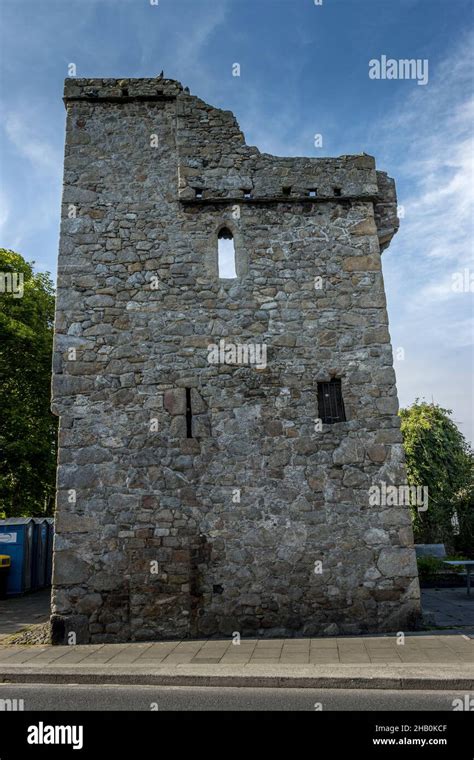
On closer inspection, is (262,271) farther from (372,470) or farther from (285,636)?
(285,636)

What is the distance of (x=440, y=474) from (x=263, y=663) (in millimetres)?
13336

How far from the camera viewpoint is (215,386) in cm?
807

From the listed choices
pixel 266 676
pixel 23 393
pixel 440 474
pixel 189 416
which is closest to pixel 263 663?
pixel 266 676

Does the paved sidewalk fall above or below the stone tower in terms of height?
below

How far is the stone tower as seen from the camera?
7355mm

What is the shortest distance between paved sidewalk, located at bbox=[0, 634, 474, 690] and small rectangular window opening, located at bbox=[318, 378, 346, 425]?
3092mm

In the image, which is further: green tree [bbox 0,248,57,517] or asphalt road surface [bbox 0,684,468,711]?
green tree [bbox 0,248,57,517]

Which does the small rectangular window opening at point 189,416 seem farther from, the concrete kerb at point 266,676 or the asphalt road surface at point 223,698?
the asphalt road surface at point 223,698

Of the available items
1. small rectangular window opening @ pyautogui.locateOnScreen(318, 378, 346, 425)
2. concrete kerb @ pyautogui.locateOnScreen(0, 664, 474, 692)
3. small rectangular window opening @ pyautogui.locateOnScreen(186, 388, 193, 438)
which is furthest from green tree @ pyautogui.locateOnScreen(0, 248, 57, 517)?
small rectangular window opening @ pyautogui.locateOnScreen(318, 378, 346, 425)

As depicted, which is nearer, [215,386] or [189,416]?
[189,416]

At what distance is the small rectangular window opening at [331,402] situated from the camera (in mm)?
8062

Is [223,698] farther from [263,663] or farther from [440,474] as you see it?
[440,474]

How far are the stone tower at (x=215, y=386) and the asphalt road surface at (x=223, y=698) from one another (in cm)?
199

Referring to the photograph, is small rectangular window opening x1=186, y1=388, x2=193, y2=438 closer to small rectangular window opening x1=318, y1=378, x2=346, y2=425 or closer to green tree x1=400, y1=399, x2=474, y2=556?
small rectangular window opening x1=318, y1=378, x2=346, y2=425
